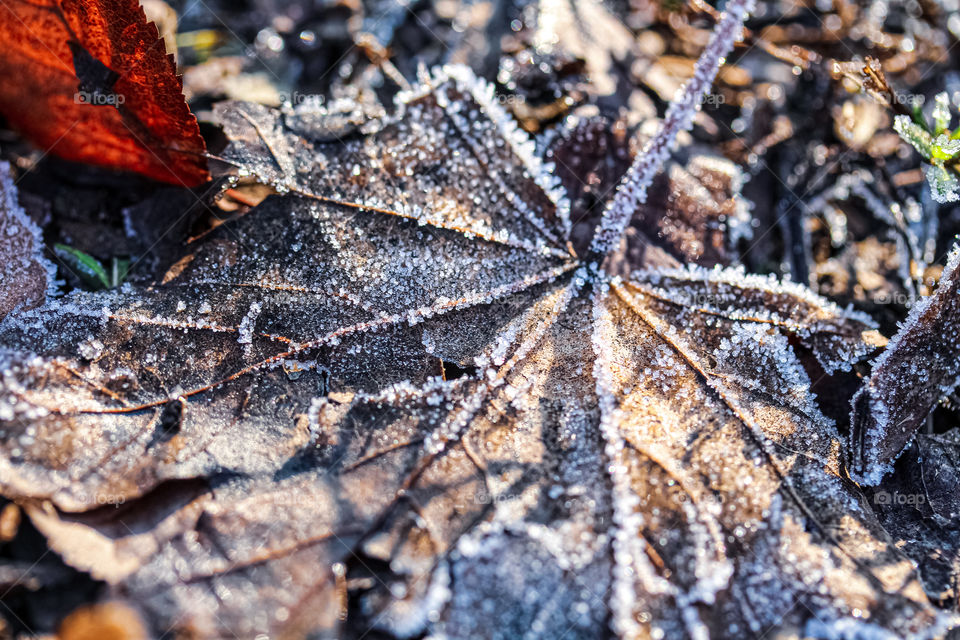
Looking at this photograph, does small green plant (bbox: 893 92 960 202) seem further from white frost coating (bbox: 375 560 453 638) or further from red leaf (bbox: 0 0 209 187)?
red leaf (bbox: 0 0 209 187)

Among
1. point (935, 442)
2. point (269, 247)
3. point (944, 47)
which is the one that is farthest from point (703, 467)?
point (944, 47)

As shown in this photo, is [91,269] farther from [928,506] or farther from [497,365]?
[928,506]

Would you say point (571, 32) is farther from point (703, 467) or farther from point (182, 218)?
point (703, 467)

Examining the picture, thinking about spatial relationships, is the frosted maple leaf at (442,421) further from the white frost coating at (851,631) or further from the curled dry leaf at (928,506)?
the curled dry leaf at (928,506)

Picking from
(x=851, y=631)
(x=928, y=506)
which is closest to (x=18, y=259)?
(x=851, y=631)

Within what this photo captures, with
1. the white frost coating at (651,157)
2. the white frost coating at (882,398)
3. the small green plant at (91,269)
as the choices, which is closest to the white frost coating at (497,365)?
the white frost coating at (651,157)

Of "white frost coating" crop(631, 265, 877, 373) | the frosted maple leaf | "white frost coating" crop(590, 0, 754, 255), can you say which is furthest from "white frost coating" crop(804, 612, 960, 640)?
"white frost coating" crop(590, 0, 754, 255)
